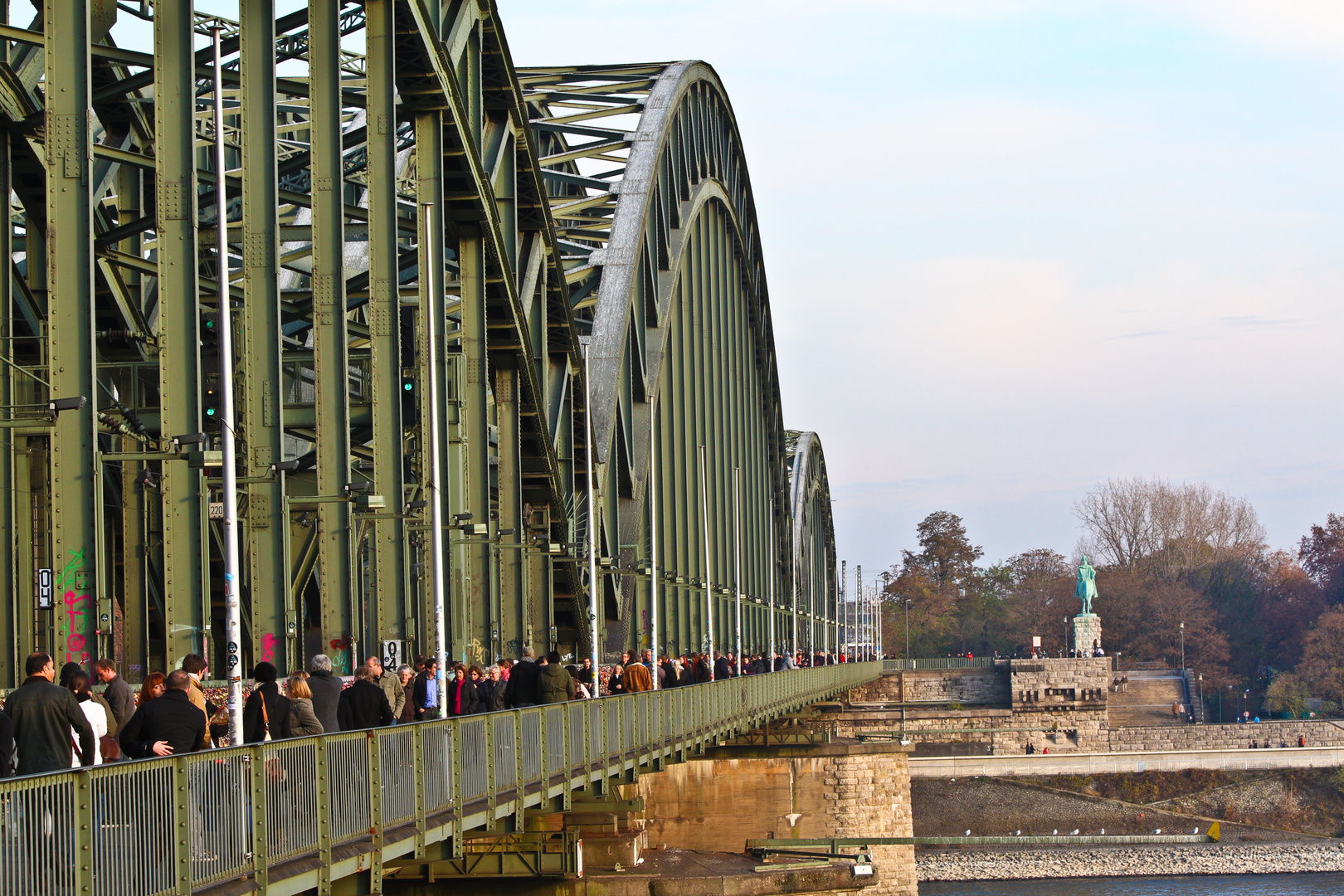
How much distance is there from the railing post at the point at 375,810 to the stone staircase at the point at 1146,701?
10984 centimetres

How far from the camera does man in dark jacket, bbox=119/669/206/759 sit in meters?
11.4

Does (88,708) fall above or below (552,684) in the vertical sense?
above

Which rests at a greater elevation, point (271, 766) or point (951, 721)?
point (271, 766)

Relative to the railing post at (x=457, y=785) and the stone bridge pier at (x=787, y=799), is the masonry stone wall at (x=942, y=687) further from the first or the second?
the railing post at (x=457, y=785)

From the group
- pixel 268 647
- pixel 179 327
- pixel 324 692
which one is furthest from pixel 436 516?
pixel 324 692

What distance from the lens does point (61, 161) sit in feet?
52.5

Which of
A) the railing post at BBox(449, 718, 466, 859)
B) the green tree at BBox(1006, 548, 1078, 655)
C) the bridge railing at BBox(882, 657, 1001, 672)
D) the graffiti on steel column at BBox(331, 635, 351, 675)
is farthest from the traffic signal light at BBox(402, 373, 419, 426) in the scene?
the green tree at BBox(1006, 548, 1078, 655)

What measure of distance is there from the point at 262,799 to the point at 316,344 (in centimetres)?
1009

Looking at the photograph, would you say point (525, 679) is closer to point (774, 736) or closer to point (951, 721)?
point (774, 736)

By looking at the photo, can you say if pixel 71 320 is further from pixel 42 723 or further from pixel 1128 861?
pixel 1128 861

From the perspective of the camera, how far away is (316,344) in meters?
20.5

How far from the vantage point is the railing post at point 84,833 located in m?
9.09

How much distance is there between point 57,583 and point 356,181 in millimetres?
19371

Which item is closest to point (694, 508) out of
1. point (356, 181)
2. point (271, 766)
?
point (356, 181)
